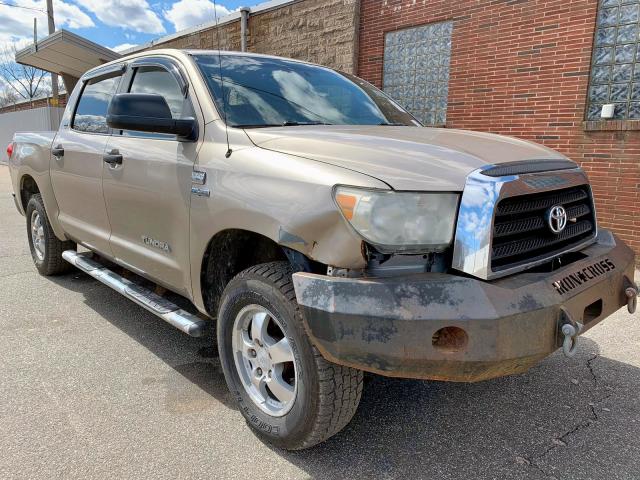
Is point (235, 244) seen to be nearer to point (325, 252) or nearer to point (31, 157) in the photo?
point (325, 252)

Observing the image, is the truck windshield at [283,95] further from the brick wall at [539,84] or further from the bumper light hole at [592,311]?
the brick wall at [539,84]

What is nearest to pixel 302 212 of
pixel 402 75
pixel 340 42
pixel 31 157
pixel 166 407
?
pixel 166 407

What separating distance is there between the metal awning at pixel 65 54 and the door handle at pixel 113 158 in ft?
24.5

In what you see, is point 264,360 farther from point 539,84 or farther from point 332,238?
point 539,84

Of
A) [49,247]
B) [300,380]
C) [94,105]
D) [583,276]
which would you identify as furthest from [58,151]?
[583,276]

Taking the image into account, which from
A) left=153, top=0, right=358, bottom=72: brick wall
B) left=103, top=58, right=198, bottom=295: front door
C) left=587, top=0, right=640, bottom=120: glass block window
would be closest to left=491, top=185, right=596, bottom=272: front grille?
left=103, top=58, right=198, bottom=295: front door

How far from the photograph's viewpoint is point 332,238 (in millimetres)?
2006

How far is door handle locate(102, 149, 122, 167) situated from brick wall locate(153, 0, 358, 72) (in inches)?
263

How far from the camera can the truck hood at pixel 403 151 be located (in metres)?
2.04

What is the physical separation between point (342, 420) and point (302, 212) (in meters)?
0.94

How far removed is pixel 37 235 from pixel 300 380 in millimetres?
4299

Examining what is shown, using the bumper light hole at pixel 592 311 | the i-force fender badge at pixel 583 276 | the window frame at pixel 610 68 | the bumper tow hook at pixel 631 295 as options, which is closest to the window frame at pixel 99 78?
the i-force fender badge at pixel 583 276

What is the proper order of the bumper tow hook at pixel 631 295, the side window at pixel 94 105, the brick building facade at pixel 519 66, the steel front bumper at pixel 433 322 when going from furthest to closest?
the brick building facade at pixel 519 66 → the side window at pixel 94 105 → the bumper tow hook at pixel 631 295 → the steel front bumper at pixel 433 322

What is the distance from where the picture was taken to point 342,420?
2.24 m
